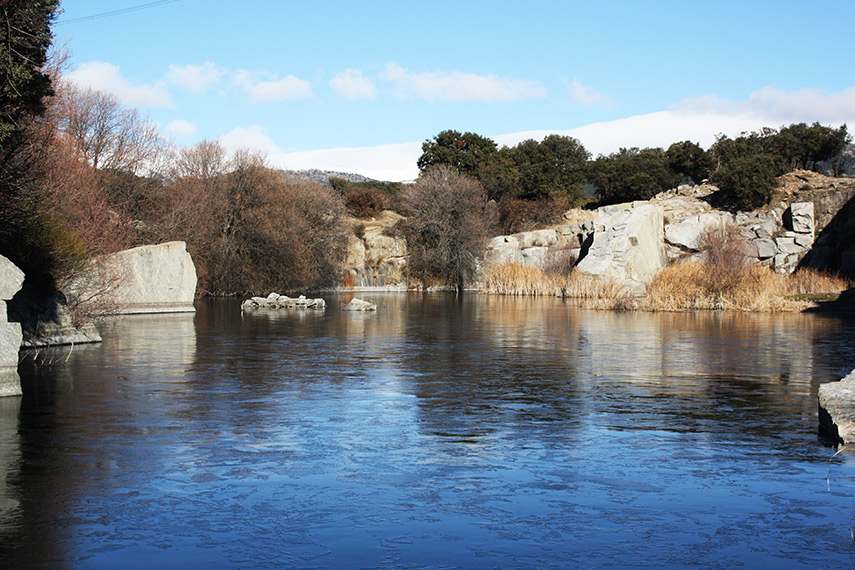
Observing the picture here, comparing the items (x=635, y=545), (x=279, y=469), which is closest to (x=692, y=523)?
(x=635, y=545)

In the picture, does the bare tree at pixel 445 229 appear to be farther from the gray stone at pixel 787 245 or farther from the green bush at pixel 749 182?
the gray stone at pixel 787 245

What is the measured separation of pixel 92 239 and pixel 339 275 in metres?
36.4

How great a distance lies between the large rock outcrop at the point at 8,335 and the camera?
10.9 meters

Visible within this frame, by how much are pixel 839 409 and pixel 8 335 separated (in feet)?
33.9

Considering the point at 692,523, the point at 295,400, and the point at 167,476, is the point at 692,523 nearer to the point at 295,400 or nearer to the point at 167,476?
the point at 167,476

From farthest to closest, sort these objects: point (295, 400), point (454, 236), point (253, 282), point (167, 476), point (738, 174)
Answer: point (454, 236) → point (738, 174) → point (253, 282) → point (295, 400) → point (167, 476)

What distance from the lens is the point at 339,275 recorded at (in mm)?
58469

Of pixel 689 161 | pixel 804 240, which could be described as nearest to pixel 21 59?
pixel 804 240

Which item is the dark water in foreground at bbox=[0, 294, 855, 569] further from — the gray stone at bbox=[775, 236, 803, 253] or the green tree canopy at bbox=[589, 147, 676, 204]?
the green tree canopy at bbox=[589, 147, 676, 204]

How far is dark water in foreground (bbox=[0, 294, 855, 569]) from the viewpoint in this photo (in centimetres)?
598

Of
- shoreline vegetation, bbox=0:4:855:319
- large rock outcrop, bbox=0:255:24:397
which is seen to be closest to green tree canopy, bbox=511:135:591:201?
shoreline vegetation, bbox=0:4:855:319

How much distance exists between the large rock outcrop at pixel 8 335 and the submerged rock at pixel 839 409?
10.0m

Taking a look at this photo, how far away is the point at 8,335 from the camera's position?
36.7 feet

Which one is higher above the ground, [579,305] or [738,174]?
[738,174]
